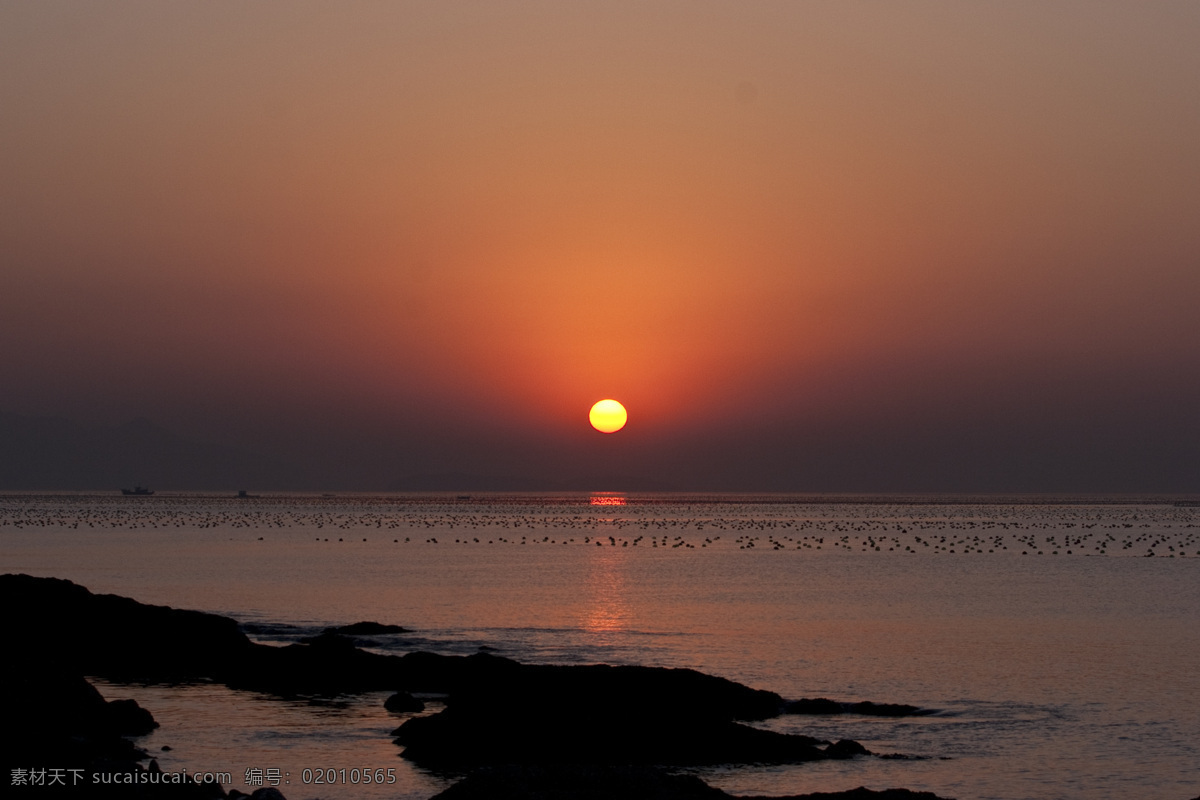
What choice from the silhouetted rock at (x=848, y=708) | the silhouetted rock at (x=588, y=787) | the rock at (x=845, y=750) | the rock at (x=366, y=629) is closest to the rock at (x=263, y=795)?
the silhouetted rock at (x=588, y=787)

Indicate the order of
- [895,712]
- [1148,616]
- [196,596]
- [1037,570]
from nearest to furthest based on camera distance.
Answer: [895,712] < [1148,616] < [196,596] < [1037,570]

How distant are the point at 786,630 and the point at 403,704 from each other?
1974 cm

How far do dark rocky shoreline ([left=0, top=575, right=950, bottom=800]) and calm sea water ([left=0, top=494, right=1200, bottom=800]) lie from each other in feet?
2.60

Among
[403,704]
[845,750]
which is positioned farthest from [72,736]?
→ [845,750]

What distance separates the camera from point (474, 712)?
23453 millimetres

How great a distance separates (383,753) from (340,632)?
18074 millimetres

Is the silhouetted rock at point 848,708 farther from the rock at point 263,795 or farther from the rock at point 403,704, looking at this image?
the rock at point 263,795

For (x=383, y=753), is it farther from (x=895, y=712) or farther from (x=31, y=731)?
(x=895, y=712)

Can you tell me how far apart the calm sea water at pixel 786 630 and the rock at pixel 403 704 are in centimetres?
43

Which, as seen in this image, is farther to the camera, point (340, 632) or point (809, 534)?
point (809, 534)

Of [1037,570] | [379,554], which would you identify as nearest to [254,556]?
[379,554]

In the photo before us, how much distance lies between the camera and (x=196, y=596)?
5538 centimetres

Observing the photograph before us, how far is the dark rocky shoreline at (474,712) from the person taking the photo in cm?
1738

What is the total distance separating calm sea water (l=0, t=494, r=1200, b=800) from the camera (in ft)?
76.3
